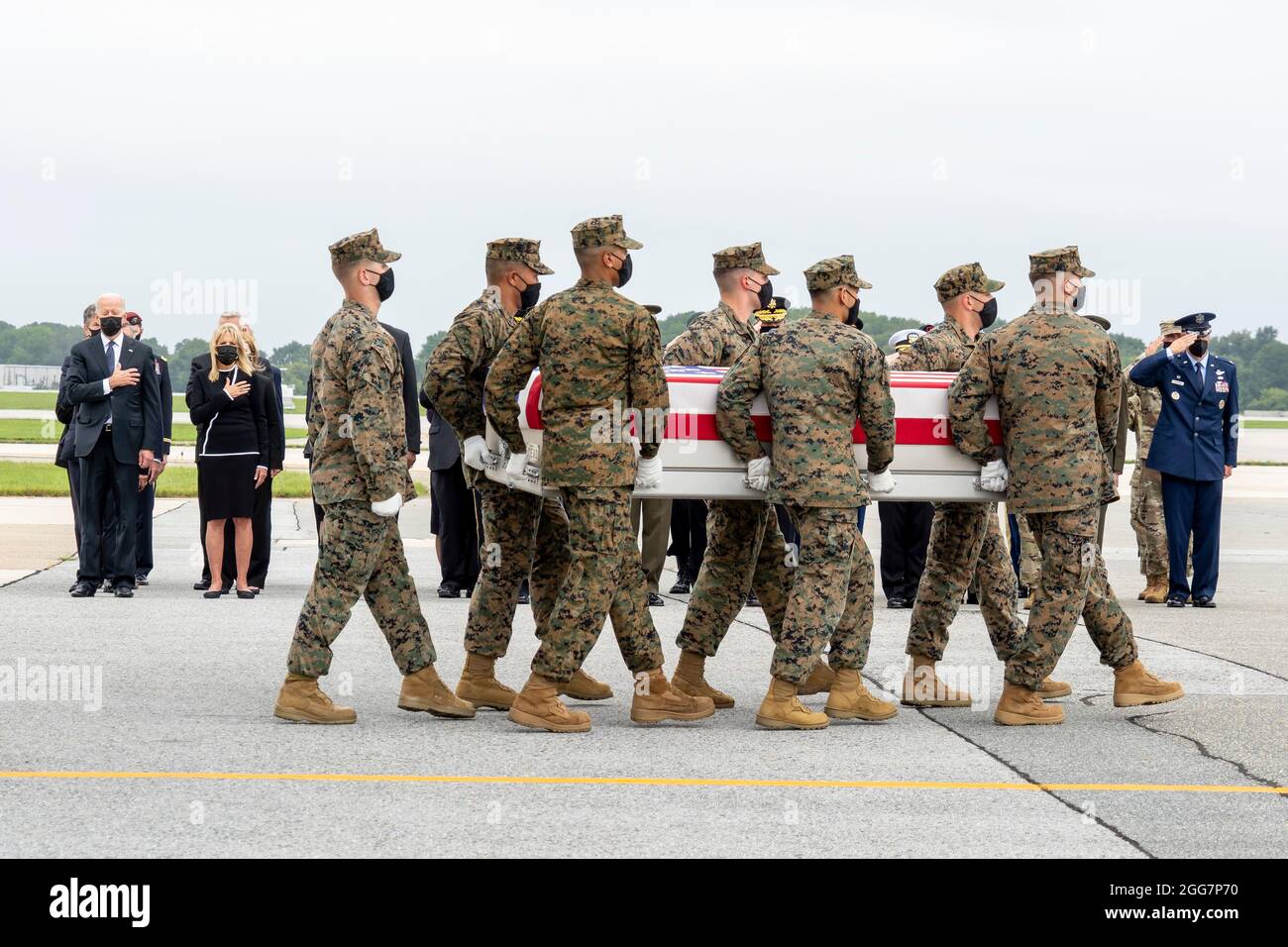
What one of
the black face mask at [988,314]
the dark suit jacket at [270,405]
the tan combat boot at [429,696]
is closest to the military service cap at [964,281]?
Result: the black face mask at [988,314]

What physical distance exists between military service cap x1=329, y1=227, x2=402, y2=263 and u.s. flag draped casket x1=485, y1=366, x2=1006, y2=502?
0.85 metres

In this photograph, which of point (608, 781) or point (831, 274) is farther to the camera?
point (831, 274)

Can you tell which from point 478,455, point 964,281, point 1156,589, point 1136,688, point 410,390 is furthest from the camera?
point 1156,589

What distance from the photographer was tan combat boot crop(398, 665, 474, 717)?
719 cm

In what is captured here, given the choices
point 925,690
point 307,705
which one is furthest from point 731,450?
point 307,705

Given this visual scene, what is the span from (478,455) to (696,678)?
1.52 m

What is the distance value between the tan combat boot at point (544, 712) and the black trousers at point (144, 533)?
257 inches

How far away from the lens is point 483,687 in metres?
7.55

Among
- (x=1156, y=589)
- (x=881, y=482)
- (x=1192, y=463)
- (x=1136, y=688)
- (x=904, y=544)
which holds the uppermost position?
(x=881, y=482)

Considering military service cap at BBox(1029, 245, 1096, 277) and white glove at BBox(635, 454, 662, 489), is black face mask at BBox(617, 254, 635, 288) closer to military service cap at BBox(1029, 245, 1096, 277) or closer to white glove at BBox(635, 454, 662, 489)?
white glove at BBox(635, 454, 662, 489)

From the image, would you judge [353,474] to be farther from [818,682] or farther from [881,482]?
[818,682]

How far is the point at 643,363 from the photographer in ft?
22.5

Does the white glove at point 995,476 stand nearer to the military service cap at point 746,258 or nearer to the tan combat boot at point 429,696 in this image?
the military service cap at point 746,258

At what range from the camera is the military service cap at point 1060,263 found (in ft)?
24.1
